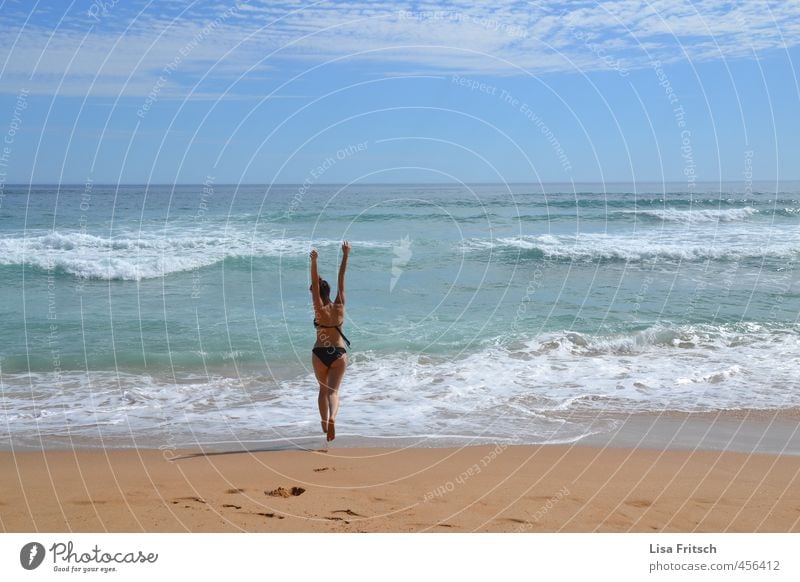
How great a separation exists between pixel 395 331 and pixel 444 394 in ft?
16.5

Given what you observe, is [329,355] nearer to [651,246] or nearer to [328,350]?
[328,350]

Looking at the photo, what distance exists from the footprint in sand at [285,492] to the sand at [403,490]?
0.4 inches

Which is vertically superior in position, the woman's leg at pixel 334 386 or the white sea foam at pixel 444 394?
the woman's leg at pixel 334 386

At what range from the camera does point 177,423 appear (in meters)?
10.5

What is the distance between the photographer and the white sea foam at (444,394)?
10352mm

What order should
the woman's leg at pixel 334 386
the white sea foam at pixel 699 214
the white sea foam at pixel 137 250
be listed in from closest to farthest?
the woman's leg at pixel 334 386
the white sea foam at pixel 137 250
the white sea foam at pixel 699 214

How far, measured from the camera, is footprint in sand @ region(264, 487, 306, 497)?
770 centimetres

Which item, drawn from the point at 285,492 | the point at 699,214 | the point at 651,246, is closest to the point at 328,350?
the point at 285,492

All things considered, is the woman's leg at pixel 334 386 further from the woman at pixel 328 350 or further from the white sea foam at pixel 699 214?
the white sea foam at pixel 699 214

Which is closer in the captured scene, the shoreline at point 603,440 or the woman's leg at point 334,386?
the woman's leg at point 334,386

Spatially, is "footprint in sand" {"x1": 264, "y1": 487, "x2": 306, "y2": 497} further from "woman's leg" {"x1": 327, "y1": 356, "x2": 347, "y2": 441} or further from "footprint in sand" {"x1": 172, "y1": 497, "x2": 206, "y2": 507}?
"woman's leg" {"x1": 327, "y1": 356, "x2": 347, "y2": 441}

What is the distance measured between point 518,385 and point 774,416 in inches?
151

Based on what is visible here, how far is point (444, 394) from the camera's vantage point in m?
12.1

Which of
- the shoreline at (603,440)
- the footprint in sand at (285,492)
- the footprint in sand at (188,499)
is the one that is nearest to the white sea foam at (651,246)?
the shoreline at (603,440)
